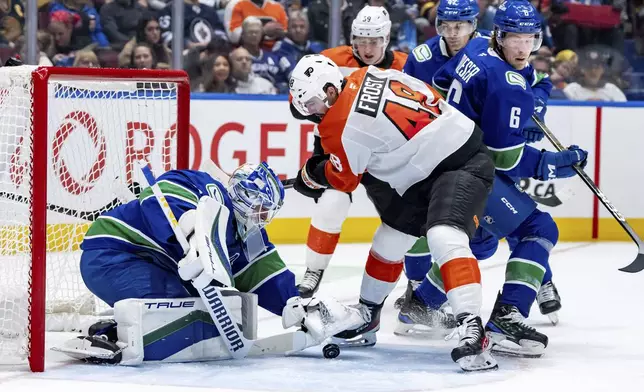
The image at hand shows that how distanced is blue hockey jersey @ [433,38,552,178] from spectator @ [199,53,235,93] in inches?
102

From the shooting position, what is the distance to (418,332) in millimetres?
4406

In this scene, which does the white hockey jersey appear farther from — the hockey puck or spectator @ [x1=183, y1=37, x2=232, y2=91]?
spectator @ [x1=183, y1=37, x2=232, y2=91]

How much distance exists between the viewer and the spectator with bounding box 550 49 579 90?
736 centimetres

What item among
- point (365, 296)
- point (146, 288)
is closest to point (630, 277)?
point (365, 296)

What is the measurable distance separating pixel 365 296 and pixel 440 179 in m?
0.56

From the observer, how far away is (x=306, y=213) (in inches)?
264

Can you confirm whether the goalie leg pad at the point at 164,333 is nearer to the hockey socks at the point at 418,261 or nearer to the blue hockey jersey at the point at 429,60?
the hockey socks at the point at 418,261

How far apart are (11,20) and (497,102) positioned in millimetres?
3029

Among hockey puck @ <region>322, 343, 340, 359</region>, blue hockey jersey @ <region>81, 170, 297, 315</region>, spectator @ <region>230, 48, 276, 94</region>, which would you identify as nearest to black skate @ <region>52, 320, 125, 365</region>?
blue hockey jersey @ <region>81, 170, 297, 315</region>

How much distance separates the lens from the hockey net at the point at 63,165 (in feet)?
11.4

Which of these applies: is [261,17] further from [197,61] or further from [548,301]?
[548,301]

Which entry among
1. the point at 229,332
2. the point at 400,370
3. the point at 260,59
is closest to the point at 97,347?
the point at 229,332

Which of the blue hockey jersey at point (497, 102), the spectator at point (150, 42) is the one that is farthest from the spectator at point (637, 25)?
the blue hockey jersey at point (497, 102)

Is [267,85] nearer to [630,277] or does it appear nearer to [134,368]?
[630,277]
